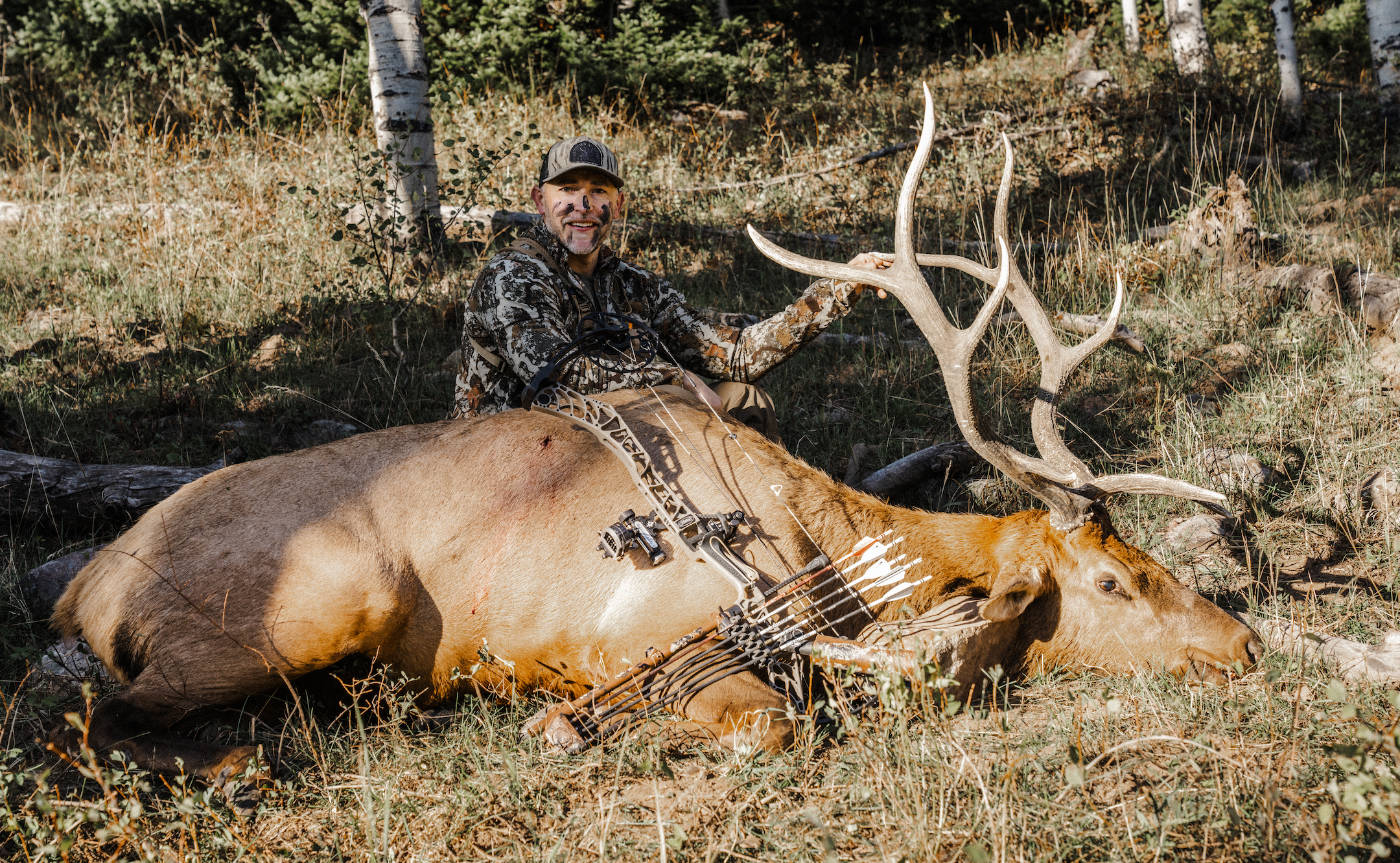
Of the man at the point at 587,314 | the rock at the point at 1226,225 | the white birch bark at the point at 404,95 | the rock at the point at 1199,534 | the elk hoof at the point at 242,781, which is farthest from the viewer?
the white birch bark at the point at 404,95

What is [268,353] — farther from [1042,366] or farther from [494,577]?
[1042,366]

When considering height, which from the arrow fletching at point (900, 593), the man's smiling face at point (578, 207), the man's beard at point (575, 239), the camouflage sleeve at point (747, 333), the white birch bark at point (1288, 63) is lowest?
the arrow fletching at point (900, 593)

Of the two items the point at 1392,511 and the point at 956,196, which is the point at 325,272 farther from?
the point at 1392,511

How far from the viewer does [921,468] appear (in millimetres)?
4926

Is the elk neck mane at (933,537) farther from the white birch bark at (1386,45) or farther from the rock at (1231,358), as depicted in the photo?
the white birch bark at (1386,45)

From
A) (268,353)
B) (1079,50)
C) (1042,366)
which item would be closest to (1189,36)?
(1079,50)

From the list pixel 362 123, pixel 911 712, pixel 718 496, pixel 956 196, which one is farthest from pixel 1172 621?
pixel 362 123

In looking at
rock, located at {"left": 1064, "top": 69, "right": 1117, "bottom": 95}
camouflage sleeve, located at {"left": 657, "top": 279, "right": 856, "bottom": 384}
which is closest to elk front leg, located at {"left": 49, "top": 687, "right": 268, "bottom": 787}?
camouflage sleeve, located at {"left": 657, "top": 279, "right": 856, "bottom": 384}

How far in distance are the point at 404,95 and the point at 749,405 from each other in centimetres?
427

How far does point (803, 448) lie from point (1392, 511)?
2817 millimetres

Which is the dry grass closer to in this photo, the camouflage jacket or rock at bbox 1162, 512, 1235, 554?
rock at bbox 1162, 512, 1235, 554

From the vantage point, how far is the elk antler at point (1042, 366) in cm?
326

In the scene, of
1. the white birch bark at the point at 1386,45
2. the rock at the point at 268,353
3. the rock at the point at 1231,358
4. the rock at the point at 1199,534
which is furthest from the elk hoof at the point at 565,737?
the white birch bark at the point at 1386,45

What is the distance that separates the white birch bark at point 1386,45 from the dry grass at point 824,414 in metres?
0.39
